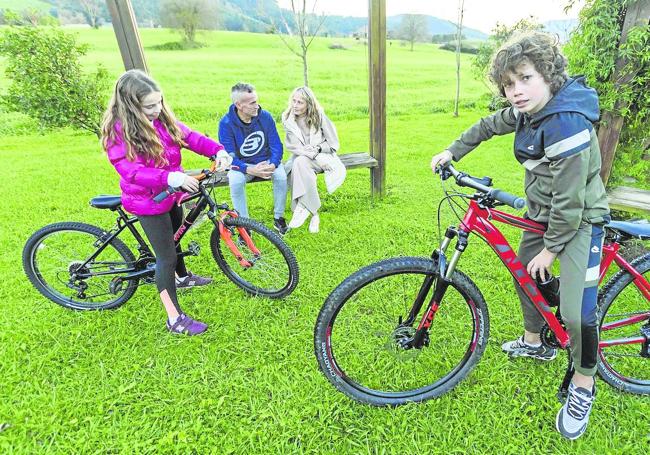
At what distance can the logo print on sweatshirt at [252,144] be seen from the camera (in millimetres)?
3971

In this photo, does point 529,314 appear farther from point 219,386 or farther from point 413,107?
point 413,107

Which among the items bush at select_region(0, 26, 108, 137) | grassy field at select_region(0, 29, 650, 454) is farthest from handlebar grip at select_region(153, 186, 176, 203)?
bush at select_region(0, 26, 108, 137)

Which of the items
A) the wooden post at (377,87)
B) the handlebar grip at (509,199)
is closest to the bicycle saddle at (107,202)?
the handlebar grip at (509,199)

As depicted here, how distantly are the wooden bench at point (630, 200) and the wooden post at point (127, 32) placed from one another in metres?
4.75

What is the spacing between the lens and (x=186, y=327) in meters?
2.72

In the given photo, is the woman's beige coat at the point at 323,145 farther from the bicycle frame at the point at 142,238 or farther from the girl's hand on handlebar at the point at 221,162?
the bicycle frame at the point at 142,238

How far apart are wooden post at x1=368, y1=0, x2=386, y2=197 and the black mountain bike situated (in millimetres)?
2393

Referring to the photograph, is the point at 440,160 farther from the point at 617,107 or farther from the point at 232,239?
the point at 617,107

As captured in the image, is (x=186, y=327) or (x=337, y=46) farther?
(x=337, y=46)

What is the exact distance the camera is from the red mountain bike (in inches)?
70.9

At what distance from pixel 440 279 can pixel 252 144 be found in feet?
9.39

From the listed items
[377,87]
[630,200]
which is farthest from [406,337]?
[377,87]

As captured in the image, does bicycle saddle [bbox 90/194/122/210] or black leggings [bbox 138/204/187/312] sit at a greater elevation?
bicycle saddle [bbox 90/194/122/210]

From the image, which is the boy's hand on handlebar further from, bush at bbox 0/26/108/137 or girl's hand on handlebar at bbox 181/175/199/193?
bush at bbox 0/26/108/137
